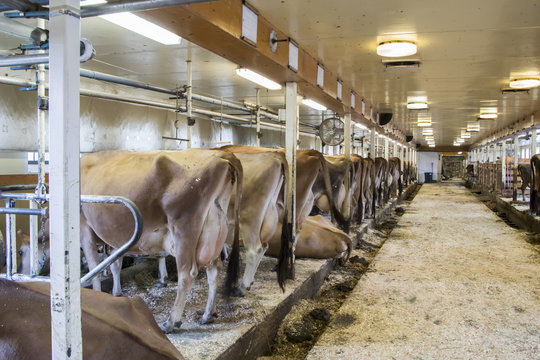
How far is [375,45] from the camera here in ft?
19.1

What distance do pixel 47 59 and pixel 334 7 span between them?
321 centimetres

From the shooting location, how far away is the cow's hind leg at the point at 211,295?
13.0ft

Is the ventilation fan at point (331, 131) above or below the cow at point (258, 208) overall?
above

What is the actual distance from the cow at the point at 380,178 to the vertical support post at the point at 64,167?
12.2m

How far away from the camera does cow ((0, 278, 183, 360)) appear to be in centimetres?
192

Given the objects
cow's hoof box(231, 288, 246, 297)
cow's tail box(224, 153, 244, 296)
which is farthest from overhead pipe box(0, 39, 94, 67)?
cow's hoof box(231, 288, 246, 297)

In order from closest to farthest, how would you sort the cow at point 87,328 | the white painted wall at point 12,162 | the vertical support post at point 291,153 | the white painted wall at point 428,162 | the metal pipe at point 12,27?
1. the cow at point 87,328
2. the metal pipe at point 12,27
3. the vertical support post at point 291,153
4. the white painted wall at point 12,162
5. the white painted wall at point 428,162

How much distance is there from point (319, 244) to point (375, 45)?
9.62 feet

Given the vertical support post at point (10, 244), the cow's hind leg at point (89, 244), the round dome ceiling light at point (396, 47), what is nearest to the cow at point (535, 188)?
the round dome ceiling light at point (396, 47)

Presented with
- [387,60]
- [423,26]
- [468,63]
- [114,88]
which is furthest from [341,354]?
[114,88]

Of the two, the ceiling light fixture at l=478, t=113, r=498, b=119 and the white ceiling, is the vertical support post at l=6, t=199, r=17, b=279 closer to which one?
the white ceiling

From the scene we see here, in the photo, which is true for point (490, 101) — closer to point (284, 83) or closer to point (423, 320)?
point (284, 83)

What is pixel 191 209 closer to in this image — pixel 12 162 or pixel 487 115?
pixel 12 162

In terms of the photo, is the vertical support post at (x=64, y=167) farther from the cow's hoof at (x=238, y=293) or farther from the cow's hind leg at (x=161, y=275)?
the cow's hind leg at (x=161, y=275)
